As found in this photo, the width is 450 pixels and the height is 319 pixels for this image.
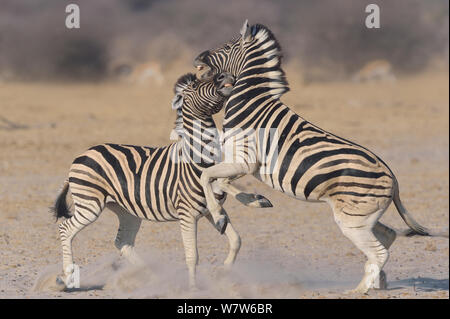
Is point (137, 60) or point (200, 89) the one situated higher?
point (137, 60)

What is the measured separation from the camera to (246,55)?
7.12 metres

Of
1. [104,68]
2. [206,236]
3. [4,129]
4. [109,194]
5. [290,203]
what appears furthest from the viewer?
[104,68]

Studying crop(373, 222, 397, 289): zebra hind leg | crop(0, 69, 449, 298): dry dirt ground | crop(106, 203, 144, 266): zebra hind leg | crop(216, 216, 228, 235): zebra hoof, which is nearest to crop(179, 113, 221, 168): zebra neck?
crop(216, 216, 228, 235): zebra hoof

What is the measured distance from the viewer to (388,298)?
6.69 m

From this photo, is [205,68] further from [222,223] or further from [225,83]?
[222,223]

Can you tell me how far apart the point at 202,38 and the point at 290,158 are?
23.7 meters

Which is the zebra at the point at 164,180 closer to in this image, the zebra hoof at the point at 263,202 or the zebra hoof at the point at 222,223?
the zebra hoof at the point at 263,202

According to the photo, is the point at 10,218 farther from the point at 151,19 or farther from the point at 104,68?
the point at 151,19

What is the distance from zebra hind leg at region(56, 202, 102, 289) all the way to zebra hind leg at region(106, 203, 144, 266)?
284mm

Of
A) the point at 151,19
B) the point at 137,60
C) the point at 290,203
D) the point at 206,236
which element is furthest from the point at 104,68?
the point at 206,236

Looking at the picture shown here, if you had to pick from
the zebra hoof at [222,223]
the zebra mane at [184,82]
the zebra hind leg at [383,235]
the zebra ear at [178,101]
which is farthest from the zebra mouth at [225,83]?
the zebra hind leg at [383,235]

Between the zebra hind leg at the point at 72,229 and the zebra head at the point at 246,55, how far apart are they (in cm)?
149

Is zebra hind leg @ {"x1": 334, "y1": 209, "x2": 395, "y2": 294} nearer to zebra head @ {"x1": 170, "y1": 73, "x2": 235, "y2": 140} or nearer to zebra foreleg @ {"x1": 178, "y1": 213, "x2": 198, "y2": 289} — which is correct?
zebra foreleg @ {"x1": 178, "y1": 213, "x2": 198, "y2": 289}

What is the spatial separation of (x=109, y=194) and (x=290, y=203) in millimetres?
5813
